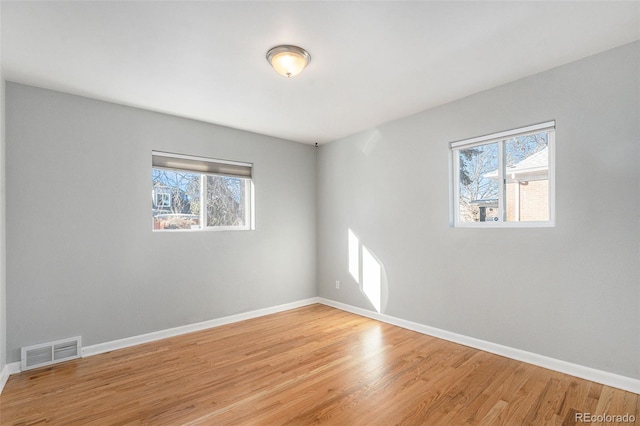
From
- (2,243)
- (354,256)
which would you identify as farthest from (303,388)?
(2,243)

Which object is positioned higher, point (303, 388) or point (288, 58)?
point (288, 58)

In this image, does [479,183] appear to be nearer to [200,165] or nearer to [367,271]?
[367,271]

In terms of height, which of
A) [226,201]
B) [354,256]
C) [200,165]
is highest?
[200,165]

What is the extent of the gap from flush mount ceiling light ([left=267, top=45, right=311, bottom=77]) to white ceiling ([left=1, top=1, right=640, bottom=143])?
0.17 ft

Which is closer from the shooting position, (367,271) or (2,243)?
(2,243)

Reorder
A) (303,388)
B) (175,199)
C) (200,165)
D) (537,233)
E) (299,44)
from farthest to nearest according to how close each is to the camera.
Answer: (200,165) < (175,199) < (537,233) < (303,388) < (299,44)

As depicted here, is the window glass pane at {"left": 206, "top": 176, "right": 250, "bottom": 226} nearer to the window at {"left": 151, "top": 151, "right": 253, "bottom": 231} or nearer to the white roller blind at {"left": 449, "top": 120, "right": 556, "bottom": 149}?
the window at {"left": 151, "top": 151, "right": 253, "bottom": 231}

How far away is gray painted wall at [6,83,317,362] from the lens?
2.87 metres

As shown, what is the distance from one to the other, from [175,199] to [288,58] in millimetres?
2383

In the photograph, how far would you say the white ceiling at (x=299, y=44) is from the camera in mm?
1967

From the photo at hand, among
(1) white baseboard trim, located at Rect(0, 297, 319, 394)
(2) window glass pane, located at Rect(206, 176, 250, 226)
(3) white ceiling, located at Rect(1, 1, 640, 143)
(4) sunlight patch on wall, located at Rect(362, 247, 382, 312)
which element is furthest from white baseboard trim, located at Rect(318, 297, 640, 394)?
(3) white ceiling, located at Rect(1, 1, 640, 143)

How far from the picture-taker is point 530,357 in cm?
283

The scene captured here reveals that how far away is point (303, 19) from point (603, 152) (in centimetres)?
253

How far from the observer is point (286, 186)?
4.86 metres
